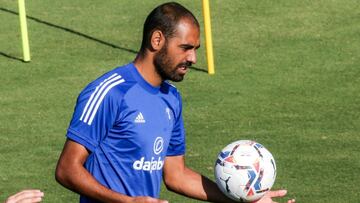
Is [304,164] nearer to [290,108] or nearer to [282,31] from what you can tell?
[290,108]

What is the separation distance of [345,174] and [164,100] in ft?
17.3

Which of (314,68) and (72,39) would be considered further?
(72,39)

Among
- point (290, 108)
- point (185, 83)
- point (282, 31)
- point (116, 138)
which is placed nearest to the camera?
point (116, 138)

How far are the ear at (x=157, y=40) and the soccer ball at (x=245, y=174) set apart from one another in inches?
43.5

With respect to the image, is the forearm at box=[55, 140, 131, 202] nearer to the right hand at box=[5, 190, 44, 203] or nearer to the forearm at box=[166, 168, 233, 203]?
the right hand at box=[5, 190, 44, 203]

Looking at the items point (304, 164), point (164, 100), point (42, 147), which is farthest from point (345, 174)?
point (164, 100)

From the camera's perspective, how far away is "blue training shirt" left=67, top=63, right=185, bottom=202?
7410 millimetres

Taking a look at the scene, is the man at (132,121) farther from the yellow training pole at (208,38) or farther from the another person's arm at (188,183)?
the yellow training pole at (208,38)

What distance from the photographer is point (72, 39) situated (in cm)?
1967

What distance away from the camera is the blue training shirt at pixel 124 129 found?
7.41 m

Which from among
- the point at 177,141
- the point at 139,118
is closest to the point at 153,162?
Answer: the point at 139,118

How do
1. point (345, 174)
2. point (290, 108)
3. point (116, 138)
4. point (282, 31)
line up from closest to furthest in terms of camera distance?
point (116, 138), point (345, 174), point (290, 108), point (282, 31)

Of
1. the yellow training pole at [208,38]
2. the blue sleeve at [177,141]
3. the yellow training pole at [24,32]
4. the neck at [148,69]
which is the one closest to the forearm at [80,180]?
the neck at [148,69]

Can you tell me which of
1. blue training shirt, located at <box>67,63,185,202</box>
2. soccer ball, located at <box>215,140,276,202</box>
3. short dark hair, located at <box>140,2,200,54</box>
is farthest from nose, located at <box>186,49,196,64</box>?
soccer ball, located at <box>215,140,276,202</box>
